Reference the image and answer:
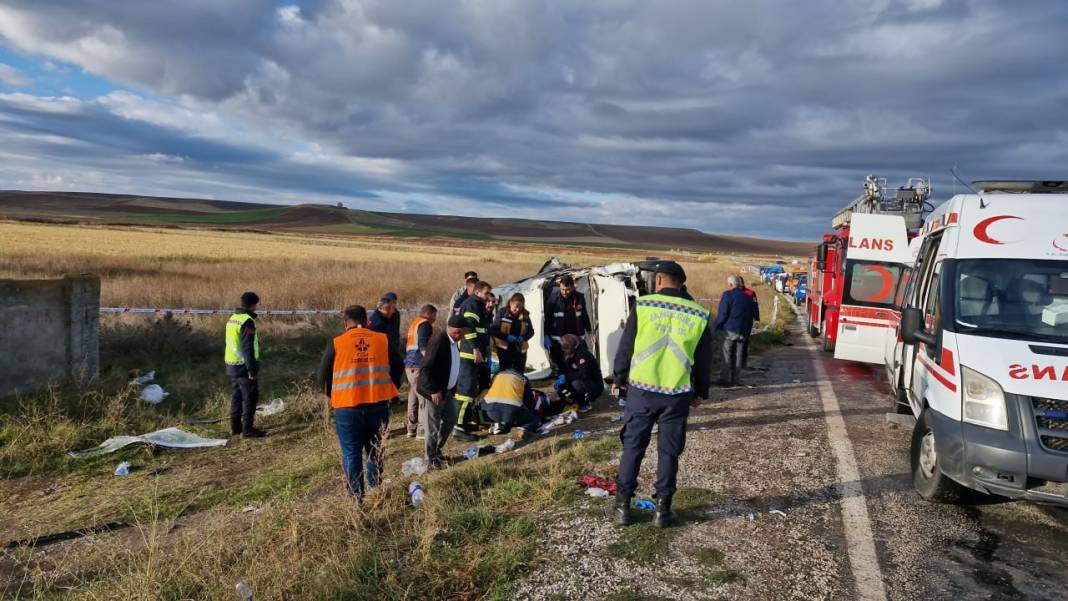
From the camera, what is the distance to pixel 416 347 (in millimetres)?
7086

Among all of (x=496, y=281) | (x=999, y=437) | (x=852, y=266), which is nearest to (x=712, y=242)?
(x=496, y=281)

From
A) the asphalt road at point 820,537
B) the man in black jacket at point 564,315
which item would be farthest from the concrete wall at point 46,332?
the asphalt road at point 820,537

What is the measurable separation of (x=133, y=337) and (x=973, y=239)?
11094 mm

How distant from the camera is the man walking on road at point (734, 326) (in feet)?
31.2

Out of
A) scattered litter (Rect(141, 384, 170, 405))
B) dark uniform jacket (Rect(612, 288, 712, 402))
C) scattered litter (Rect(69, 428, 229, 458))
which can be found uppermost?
dark uniform jacket (Rect(612, 288, 712, 402))

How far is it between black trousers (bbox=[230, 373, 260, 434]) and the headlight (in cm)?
673

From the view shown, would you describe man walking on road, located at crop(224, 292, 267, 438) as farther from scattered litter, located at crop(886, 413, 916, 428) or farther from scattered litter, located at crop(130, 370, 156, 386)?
scattered litter, located at crop(886, 413, 916, 428)

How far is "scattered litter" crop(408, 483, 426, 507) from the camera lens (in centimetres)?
486

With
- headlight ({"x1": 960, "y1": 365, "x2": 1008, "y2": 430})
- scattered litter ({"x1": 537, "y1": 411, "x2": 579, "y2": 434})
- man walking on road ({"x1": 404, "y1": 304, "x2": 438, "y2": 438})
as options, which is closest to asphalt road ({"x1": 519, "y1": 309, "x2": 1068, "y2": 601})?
headlight ({"x1": 960, "y1": 365, "x2": 1008, "y2": 430})

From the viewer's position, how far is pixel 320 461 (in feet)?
21.5

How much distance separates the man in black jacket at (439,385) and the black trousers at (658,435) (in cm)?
210

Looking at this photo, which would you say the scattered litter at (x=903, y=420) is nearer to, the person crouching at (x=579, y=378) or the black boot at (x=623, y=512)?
the person crouching at (x=579, y=378)

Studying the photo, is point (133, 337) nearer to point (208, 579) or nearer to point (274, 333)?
point (274, 333)

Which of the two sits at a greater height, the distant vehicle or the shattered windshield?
the shattered windshield
